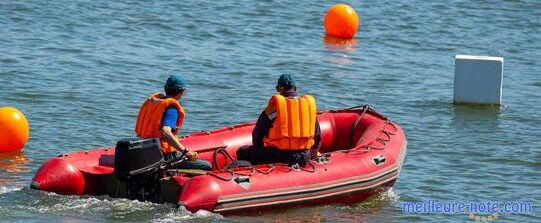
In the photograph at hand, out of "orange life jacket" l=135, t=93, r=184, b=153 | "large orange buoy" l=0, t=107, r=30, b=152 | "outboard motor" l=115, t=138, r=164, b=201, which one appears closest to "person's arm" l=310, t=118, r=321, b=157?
"orange life jacket" l=135, t=93, r=184, b=153

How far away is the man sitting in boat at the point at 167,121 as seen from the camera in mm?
9781

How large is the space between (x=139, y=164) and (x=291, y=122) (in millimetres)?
1377

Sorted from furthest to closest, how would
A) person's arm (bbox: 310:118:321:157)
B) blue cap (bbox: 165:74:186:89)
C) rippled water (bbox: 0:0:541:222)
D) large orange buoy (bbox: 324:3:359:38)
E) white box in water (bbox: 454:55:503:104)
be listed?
large orange buoy (bbox: 324:3:359:38) < white box in water (bbox: 454:55:503:104) < rippled water (bbox: 0:0:541:222) < person's arm (bbox: 310:118:321:157) < blue cap (bbox: 165:74:186:89)

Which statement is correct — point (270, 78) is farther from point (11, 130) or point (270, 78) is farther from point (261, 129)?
point (261, 129)

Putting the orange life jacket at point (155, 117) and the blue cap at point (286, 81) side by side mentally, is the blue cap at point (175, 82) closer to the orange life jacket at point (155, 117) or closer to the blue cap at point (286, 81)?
the orange life jacket at point (155, 117)

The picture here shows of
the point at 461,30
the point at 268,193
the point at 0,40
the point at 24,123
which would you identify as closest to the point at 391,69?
the point at 461,30

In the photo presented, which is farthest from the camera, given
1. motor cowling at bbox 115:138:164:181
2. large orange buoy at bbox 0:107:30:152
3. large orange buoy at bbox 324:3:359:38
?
large orange buoy at bbox 324:3:359:38

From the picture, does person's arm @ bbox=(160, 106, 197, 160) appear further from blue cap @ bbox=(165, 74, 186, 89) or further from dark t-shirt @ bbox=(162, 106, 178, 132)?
blue cap @ bbox=(165, 74, 186, 89)

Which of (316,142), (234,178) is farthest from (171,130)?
(316,142)

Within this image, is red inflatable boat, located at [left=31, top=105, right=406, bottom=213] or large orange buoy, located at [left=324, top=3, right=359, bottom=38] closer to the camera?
red inflatable boat, located at [left=31, top=105, right=406, bottom=213]

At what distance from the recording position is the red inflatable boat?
9500mm

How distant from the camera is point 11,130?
460 inches

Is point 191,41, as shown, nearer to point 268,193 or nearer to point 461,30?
point 461,30

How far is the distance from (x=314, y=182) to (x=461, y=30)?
463 inches
